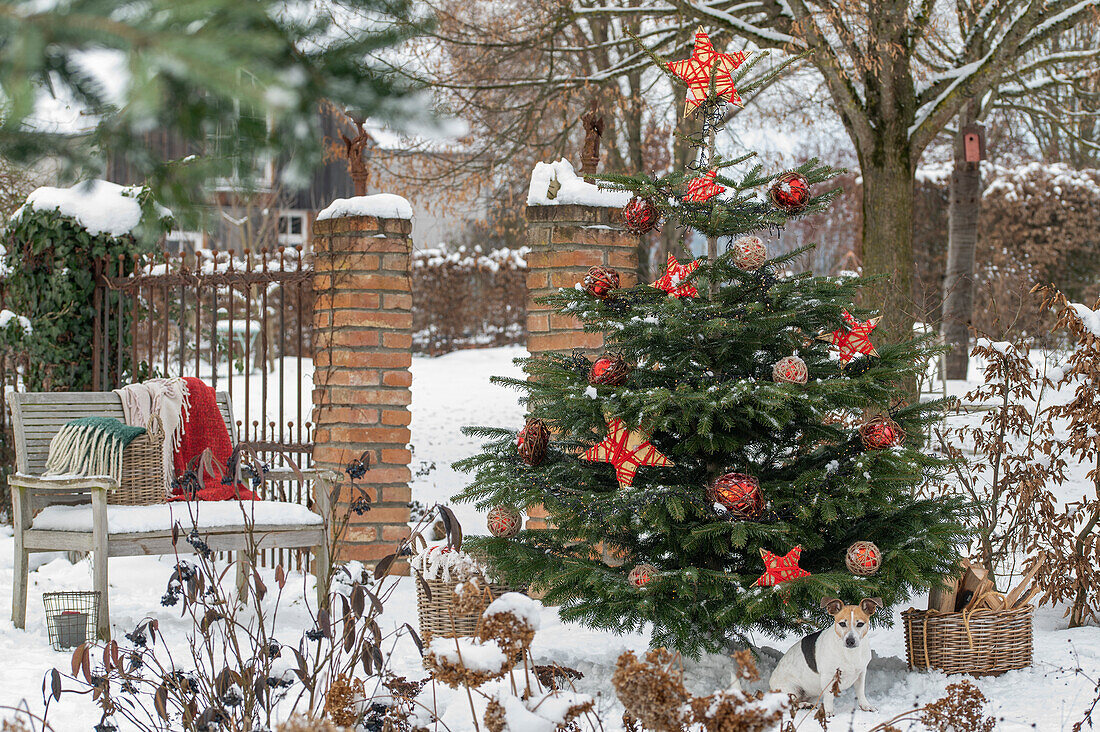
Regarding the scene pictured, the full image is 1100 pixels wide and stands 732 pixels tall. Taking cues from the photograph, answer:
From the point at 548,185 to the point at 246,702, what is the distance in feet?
9.00

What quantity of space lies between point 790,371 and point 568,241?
166 centimetres

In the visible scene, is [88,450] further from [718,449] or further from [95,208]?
[718,449]

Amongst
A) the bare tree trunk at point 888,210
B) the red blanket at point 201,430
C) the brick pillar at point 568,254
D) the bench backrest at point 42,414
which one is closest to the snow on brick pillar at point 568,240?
the brick pillar at point 568,254

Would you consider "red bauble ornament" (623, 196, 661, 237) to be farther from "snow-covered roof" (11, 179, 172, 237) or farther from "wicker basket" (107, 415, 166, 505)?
"snow-covered roof" (11, 179, 172, 237)

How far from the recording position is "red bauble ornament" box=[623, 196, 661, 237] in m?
3.30

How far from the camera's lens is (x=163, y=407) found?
14.3 ft

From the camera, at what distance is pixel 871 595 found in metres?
2.92

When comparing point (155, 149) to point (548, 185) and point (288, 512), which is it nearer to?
point (288, 512)


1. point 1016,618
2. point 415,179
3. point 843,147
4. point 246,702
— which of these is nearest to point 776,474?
point 1016,618

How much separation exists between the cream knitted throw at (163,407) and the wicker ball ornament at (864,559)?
2.86 meters

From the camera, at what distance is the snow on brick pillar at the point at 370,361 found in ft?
15.2

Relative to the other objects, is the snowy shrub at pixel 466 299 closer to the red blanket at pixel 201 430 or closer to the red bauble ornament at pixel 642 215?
the red blanket at pixel 201 430

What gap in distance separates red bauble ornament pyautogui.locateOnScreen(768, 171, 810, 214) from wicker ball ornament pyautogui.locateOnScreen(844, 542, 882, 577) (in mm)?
1061

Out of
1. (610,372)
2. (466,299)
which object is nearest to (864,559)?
(610,372)
